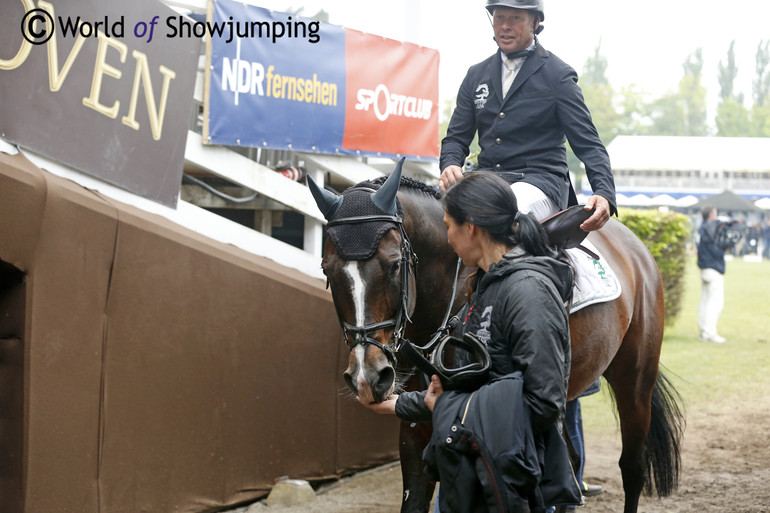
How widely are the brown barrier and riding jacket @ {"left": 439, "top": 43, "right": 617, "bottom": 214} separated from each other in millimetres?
1564

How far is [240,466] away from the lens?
202 inches

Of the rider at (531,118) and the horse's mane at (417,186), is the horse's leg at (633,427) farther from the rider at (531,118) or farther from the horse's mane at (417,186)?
the horse's mane at (417,186)

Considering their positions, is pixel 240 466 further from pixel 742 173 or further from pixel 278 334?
pixel 742 173

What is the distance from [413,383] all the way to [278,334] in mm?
1365

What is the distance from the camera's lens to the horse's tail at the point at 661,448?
5.40 m

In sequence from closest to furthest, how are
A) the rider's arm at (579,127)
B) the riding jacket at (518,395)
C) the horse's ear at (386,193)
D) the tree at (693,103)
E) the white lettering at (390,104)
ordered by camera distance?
the riding jacket at (518,395), the horse's ear at (386,193), the rider's arm at (579,127), the white lettering at (390,104), the tree at (693,103)

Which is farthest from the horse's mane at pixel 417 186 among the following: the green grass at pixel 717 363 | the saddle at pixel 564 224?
the green grass at pixel 717 363

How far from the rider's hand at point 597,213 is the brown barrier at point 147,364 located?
2.11 m

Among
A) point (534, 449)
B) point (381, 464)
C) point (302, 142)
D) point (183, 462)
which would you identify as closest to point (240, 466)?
point (183, 462)

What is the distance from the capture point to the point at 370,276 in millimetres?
3498

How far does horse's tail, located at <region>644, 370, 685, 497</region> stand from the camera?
5.40 m

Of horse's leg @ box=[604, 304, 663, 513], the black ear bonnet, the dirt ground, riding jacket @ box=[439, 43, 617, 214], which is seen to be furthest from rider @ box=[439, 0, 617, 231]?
the dirt ground

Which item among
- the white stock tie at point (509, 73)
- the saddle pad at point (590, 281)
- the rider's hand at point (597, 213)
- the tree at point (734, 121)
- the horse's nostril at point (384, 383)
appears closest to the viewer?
the horse's nostril at point (384, 383)

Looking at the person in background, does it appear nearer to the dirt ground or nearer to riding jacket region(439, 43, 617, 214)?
the dirt ground
